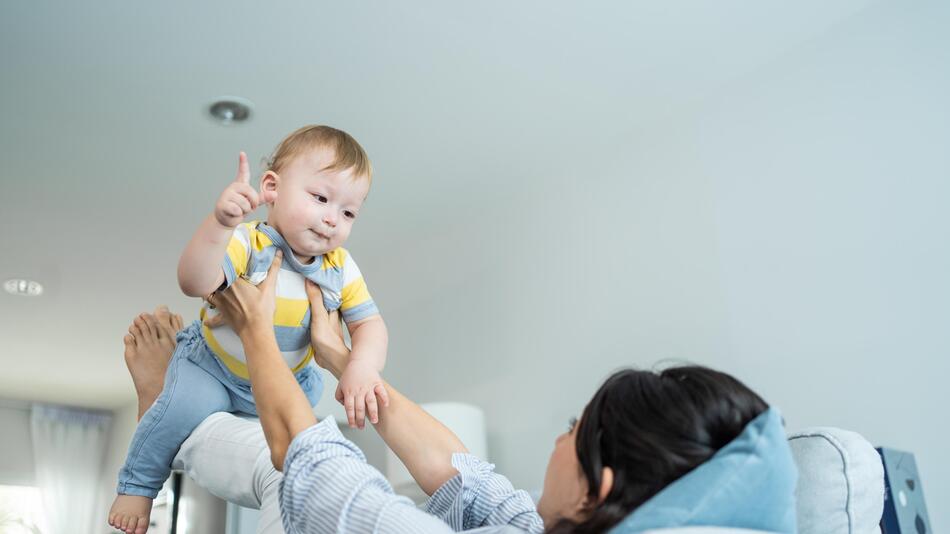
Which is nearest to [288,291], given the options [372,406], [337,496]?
[372,406]

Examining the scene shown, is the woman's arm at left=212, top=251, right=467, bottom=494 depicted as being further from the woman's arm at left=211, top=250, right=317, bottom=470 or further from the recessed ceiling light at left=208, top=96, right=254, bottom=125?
the recessed ceiling light at left=208, top=96, right=254, bottom=125

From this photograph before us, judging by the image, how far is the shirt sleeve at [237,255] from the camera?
119 centimetres

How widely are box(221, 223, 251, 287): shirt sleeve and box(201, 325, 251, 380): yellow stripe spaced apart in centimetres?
16

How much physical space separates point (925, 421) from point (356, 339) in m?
1.45

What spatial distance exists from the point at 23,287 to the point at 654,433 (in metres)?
3.99

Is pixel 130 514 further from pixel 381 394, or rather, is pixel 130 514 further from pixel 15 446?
pixel 15 446

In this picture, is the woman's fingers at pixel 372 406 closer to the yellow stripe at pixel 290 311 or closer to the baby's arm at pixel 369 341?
the baby's arm at pixel 369 341

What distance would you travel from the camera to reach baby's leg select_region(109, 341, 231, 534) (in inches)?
51.9

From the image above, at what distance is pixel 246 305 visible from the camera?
118 cm

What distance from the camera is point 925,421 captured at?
1.98 m

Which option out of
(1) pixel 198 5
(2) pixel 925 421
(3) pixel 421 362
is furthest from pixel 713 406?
(3) pixel 421 362

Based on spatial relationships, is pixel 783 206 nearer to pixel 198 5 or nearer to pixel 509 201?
pixel 509 201

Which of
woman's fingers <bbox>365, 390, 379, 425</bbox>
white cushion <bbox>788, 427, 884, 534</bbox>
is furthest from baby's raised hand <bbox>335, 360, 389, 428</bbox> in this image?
white cushion <bbox>788, 427, 884, 534</bbox>

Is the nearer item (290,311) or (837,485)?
(837,485)
